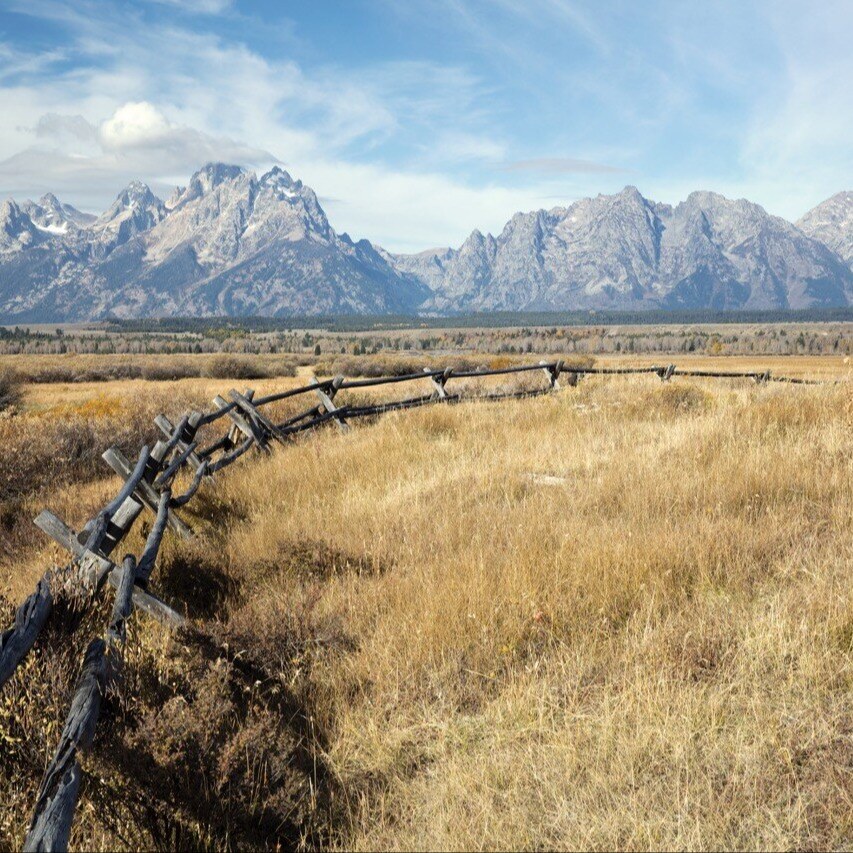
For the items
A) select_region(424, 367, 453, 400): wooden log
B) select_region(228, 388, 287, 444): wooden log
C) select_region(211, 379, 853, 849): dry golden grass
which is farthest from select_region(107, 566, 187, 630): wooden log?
select_region(424, 367, 453, 400): wooden log

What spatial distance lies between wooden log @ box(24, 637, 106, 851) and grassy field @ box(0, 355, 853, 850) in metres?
0.31

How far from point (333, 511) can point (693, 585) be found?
3.47m

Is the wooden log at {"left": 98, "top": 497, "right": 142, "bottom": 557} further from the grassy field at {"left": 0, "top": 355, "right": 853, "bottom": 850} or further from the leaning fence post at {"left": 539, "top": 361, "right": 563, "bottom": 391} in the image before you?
the leaning fence post at {"left": 539, "top": 361, "right": 563, "bottom": 391}

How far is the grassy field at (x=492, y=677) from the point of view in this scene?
2625mm

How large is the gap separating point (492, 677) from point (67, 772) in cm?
202

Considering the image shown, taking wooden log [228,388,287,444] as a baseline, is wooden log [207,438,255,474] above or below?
below

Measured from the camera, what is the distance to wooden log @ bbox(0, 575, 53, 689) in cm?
238

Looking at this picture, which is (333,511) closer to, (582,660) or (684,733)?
(582,660)

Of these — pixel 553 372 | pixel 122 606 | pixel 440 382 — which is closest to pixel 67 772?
pixel 122 606

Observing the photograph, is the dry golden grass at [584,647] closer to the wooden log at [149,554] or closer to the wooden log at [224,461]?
the wooden log at [149,554]

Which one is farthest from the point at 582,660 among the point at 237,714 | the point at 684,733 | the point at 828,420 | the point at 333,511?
the point at 828,420

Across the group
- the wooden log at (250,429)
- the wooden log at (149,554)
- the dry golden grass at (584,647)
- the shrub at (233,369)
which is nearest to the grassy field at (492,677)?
the dry golden grass at (584,647)

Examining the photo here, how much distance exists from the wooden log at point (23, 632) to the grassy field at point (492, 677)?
27 centimetres

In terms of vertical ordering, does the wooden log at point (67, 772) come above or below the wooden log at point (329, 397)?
below
